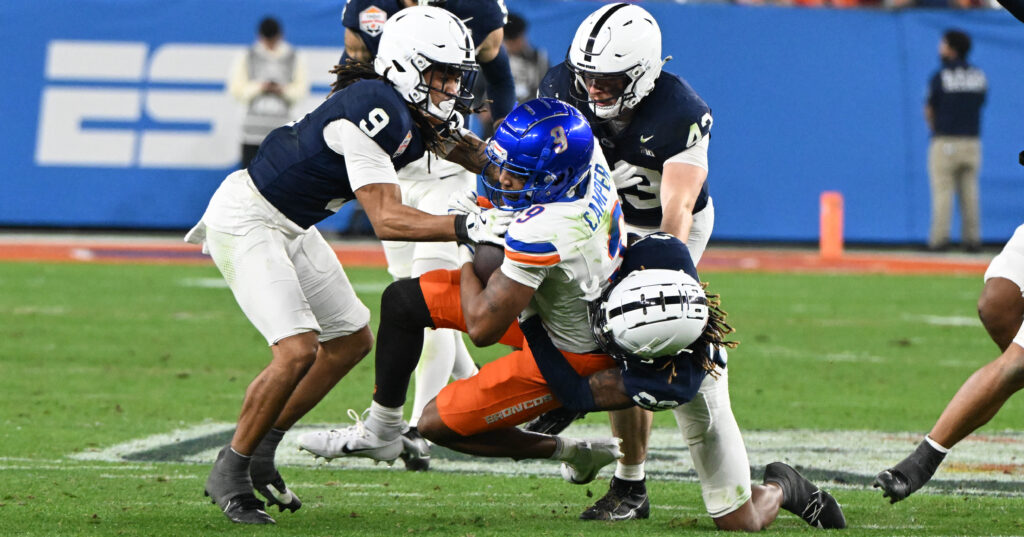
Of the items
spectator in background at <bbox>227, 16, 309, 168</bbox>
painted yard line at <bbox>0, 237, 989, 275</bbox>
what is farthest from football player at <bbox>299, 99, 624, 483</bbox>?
spectator in background at <bbox>227, 16, 309, 168</bbox>

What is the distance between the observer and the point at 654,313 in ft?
14.0

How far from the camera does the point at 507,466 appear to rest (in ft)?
19.4

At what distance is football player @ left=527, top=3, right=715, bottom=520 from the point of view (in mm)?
5047

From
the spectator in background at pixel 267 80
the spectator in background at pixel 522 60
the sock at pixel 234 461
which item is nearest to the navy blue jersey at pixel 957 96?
the spectator in background at pixel 522 60

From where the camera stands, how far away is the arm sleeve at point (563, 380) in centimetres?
454

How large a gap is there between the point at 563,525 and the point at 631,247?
0.95 m

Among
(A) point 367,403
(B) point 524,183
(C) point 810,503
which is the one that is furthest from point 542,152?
(A) point 367,403

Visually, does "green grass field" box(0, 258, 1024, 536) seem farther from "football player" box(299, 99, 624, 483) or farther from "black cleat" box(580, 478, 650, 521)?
"football player" box(299, 99, 624, 483)

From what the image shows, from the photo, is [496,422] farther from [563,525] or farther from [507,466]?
[507,466]

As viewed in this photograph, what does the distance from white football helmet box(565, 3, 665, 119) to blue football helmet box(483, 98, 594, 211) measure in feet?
1.91

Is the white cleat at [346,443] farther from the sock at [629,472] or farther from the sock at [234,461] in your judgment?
the sock at [629,472]

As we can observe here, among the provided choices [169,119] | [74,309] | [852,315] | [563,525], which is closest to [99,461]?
[563,525]

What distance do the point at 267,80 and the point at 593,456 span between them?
9.66 meters

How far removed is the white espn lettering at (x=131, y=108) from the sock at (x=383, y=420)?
10.0 metres
